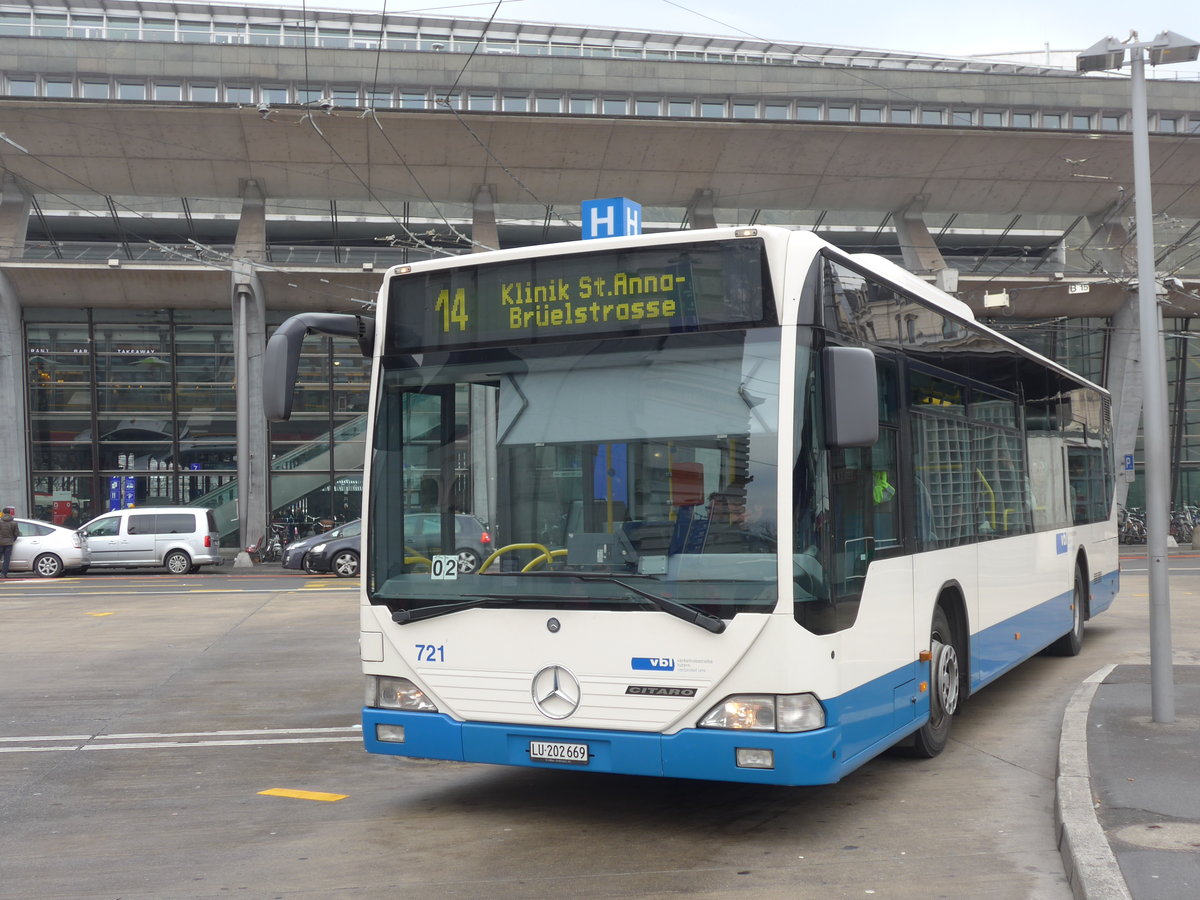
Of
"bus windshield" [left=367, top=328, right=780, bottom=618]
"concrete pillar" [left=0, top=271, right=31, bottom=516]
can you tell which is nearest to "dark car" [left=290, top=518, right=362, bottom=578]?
"concrete pillar" [left=0, top=271, right=31, bottom=516]

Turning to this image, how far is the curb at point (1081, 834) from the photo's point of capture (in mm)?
4797

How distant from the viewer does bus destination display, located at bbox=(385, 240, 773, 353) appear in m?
6.20

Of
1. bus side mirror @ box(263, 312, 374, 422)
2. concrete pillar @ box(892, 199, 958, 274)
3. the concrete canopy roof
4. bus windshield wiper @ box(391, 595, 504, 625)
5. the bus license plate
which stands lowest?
the bus license plate

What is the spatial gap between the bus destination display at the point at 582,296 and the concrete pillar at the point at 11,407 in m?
30.0

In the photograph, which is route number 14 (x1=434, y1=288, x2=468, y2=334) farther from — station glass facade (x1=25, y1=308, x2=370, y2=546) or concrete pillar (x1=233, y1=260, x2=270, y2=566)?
station glass facade (x1=25, y1=308, x2=370, y2=546)

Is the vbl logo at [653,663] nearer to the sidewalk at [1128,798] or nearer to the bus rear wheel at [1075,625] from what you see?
the sidewalk at [1128,798]

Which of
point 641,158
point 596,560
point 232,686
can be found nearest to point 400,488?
point 596,560

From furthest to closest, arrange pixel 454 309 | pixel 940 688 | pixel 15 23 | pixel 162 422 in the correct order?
pixel 162 422, pixel 15 23, pixel 940 688, pixel 454 309

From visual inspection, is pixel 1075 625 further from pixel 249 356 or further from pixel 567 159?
pixel 249 356

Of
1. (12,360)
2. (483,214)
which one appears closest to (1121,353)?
(483,214)

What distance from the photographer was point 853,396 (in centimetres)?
582

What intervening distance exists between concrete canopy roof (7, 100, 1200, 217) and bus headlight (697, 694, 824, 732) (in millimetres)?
Answer: 26141

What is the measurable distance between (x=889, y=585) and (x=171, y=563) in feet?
86.3

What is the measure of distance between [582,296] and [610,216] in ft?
24.9
